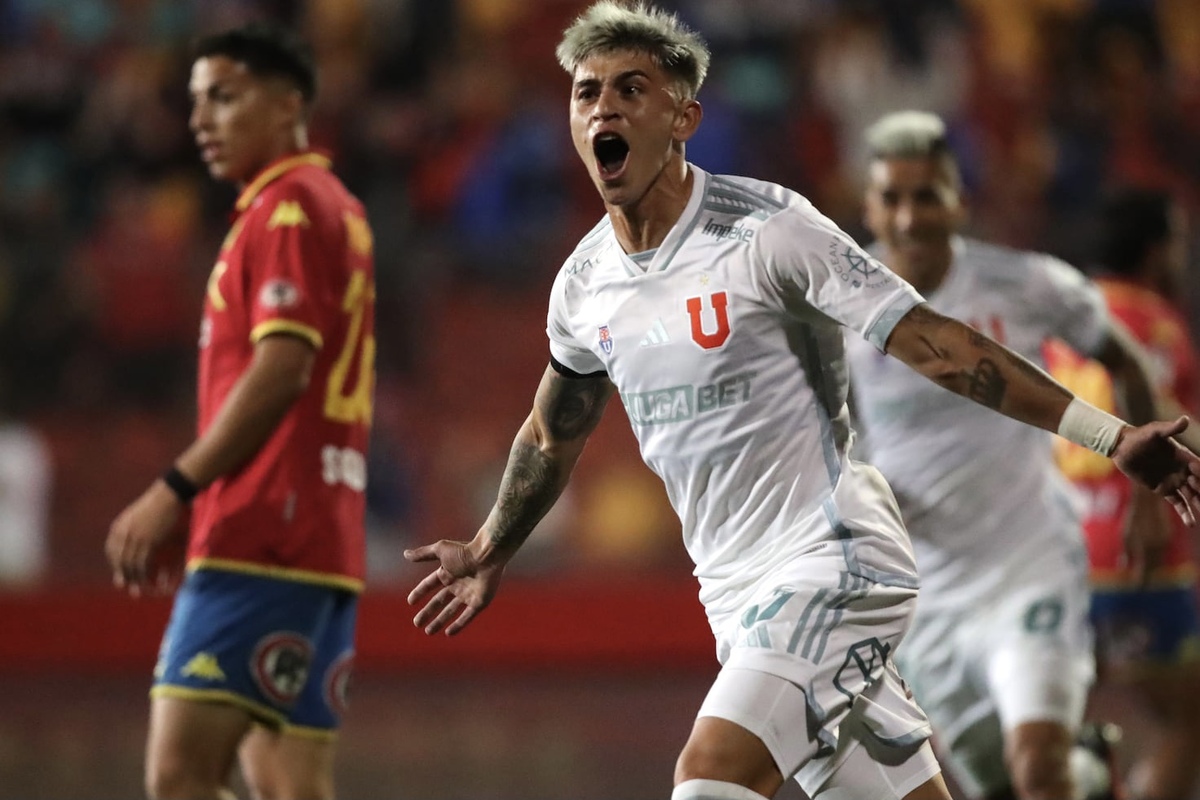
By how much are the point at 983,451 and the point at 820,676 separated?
6.93 feet

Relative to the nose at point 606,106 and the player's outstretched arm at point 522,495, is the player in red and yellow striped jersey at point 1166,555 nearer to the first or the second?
the player's outstretched arm at point 522,495

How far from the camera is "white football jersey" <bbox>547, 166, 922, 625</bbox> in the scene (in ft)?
12.7

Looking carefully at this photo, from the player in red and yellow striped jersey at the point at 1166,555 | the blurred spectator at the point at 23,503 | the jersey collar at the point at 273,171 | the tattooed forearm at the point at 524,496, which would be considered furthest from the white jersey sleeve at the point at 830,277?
the blurred spectator at the point at 23,503

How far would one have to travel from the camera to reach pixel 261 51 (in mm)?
5512

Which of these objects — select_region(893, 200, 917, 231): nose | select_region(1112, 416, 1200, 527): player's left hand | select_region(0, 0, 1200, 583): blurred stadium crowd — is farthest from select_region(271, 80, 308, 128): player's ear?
select_region(0, 0, 1200, 583): blurred stadium crowd

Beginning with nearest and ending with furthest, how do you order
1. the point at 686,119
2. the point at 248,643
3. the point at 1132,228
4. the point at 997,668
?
1. the point at 686,119
2. the point at 248,643
3. the point at 997,668
4. the point at 1132,228

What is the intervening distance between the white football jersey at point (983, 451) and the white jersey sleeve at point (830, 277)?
192cm

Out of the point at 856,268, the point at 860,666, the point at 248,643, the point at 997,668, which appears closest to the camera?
the point at 856,268

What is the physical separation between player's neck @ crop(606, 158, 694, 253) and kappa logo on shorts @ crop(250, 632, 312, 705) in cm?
161

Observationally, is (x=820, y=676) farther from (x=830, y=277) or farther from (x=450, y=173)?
(x=450, y=173)

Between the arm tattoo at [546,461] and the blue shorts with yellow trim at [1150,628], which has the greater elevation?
the arm tattoo at [546,461]

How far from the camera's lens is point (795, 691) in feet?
12.2

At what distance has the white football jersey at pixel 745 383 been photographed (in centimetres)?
387

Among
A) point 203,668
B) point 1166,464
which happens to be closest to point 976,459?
point 1166,464
